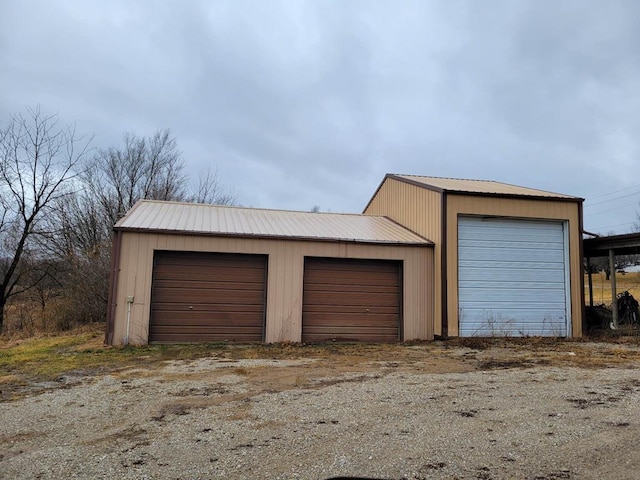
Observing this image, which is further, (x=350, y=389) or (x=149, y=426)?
(x=350, y=389)

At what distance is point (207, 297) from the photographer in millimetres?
11211

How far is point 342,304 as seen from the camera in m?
11.9

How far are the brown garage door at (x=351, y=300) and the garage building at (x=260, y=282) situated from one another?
0.08 ft

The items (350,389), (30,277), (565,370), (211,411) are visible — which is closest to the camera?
(211,411)

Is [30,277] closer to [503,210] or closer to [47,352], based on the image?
[47,352]

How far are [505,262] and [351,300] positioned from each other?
166 inches

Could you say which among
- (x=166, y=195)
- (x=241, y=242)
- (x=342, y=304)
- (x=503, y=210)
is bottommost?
(x=342, y=304)

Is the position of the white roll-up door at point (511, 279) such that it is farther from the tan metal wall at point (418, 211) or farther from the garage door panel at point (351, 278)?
the garage door panel at point (351, 278)

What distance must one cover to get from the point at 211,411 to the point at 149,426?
2.44ft

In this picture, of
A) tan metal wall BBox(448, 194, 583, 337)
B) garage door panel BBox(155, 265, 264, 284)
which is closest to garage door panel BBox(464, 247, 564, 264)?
tan metal wall BBox(448, 194, 583, 337)

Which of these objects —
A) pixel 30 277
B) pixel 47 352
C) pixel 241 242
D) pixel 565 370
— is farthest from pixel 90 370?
pixel 30 277

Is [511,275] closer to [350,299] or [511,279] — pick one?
[511,279]

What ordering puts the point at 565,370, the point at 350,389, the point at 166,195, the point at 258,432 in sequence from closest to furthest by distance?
the point at 258,432 → the point at 350,389 → the point at 565,370 → the point at 166,195

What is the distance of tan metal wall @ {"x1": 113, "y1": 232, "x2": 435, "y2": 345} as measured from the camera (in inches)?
416
